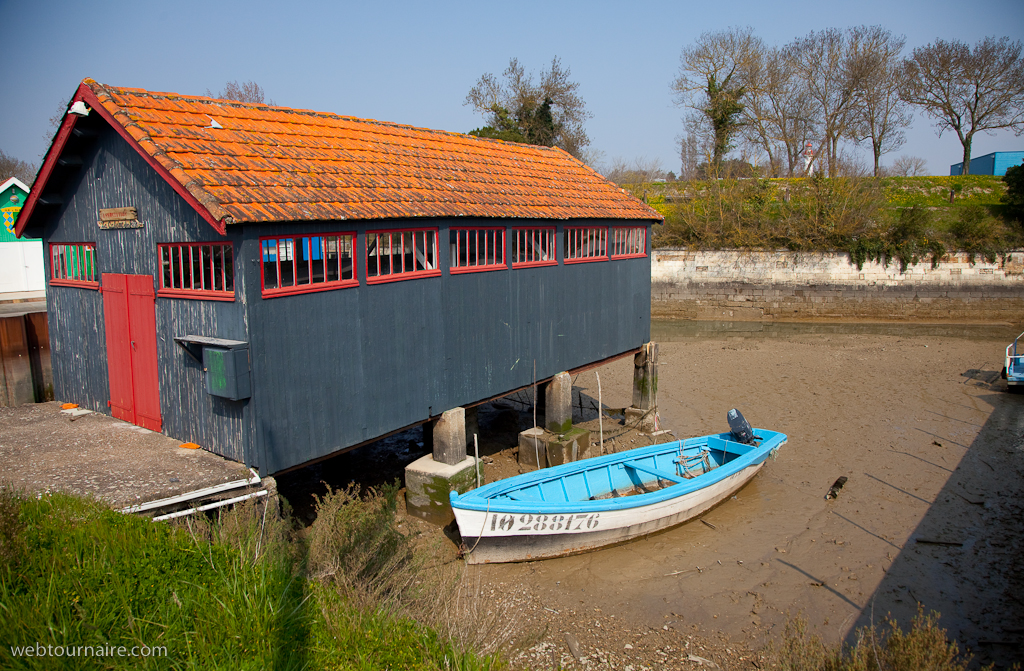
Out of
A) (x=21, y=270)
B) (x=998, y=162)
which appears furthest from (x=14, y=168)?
(x=998, y=162)

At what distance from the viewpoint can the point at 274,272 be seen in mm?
7918

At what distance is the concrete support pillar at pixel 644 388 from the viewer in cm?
1579

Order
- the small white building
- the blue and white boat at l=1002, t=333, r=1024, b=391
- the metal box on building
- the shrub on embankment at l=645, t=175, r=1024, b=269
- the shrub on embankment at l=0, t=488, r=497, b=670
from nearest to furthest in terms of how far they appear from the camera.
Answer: the shrub on embankment at l=0, t=488, r=497, b=670 → the metal box on building → the blue and white boat at l=1002, t=333, r=1024, b=391 → the small white building → the shrub on embankment at l=645, t=175, r=1024, b=269

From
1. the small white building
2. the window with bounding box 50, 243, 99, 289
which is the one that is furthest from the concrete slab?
the small white building

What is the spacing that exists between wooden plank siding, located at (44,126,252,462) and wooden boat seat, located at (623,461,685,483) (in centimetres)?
651

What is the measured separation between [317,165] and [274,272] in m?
2.01

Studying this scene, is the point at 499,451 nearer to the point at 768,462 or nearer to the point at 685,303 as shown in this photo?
the point at 768,462

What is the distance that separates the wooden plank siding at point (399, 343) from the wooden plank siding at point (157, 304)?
1.45 ft

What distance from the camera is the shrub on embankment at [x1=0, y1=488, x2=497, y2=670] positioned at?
15.6ft

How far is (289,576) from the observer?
19.6 feet

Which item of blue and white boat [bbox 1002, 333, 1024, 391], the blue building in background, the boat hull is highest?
the blue building in background

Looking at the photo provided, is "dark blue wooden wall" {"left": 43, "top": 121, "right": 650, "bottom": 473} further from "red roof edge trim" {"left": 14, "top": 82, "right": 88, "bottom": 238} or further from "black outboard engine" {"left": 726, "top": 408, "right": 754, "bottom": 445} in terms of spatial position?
"black outboard engine" {"left": 726, "top": 408, "right": 754, "bottom": 445}

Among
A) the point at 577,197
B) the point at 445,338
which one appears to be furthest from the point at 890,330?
the point at 445,338

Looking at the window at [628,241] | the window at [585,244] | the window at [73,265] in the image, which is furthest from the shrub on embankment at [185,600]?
the window at [628,241]
